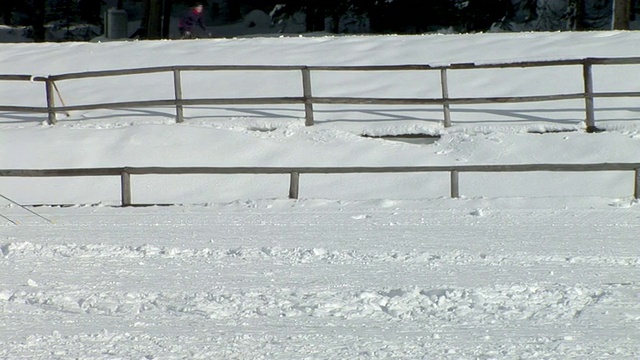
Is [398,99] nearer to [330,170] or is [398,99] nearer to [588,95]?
[588,95]

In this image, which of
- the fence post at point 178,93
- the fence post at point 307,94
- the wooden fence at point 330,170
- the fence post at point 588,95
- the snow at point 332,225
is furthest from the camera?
the fence post at point 178,93

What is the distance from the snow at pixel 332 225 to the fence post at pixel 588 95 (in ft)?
1.18

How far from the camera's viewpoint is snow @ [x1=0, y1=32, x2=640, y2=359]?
6.73m

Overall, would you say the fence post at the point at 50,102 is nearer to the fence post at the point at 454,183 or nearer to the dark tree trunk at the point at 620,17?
the fence post at the point at 454,183

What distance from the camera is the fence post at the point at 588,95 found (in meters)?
15.0

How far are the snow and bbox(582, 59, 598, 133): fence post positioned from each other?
1.18 ft

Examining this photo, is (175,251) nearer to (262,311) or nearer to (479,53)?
(262,311)

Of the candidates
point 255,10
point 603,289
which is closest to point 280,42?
point 603,289

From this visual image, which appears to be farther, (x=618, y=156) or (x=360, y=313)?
(x=618, y=156)

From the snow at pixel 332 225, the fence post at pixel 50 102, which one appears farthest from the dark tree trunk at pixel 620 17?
the fence post at pixel 50 102

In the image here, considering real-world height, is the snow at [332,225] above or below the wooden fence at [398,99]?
below

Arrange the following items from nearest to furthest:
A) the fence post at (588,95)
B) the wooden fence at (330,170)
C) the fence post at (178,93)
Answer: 1. the wooden fence at (330,170)
2. the fence post at (588,95)
3. the fence post at (178,93)

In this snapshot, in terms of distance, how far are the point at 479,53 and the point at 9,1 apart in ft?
93.6

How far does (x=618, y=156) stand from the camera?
1421cm
